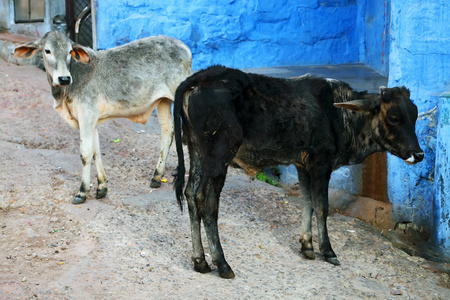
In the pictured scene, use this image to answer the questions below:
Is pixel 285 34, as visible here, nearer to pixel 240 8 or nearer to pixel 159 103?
pixel 240 8

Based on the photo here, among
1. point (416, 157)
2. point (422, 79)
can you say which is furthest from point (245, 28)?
point (416, 157)

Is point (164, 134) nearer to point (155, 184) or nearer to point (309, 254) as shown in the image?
point (155, 184)

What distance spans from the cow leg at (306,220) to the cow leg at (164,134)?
1.94 m

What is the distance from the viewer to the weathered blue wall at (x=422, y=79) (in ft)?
19.2

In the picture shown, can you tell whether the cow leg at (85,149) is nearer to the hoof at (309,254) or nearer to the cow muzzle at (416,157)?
the hoof at (309,254)

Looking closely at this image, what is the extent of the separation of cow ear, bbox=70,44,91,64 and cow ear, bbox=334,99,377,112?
8.83ft

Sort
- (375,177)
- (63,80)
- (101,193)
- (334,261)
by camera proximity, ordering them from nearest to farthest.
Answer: (334,261) < (63,80) < (101,193) < (375,177)

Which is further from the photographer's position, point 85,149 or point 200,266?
point 85,149

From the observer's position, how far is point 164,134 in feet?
22.9

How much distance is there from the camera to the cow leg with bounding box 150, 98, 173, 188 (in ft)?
22.3

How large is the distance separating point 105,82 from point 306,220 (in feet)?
8.51

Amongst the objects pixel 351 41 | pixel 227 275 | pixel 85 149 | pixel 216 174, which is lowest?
pixel 227 275

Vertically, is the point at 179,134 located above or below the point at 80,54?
below

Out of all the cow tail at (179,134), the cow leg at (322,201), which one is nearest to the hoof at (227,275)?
the cow tail at (179,134)
